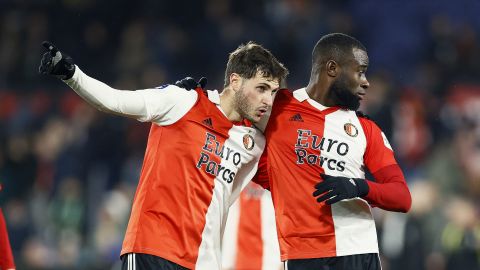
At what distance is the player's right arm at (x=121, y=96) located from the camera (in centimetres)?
416

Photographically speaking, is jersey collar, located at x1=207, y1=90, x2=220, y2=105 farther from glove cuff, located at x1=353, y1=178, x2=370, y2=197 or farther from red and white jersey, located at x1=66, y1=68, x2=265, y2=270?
glove cuff, located at x1=353, y1=178, x2=370, y2=197

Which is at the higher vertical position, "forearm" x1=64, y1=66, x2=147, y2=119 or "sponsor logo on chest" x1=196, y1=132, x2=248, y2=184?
"forearm" x1=64, y1=66, x2=147, y2=119

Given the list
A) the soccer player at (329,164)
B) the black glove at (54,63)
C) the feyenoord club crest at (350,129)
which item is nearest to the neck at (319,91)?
the soccer player at (329,164)

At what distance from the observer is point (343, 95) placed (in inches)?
194

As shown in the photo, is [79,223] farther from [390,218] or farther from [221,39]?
[390,218]

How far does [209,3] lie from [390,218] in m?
4.36

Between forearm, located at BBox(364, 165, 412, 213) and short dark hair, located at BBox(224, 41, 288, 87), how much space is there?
2.48 feet

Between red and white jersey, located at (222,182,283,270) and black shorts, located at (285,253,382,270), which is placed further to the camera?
red and white jersey, located at (222,182,283,270)

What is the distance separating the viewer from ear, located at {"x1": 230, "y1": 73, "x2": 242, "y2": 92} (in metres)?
4.94

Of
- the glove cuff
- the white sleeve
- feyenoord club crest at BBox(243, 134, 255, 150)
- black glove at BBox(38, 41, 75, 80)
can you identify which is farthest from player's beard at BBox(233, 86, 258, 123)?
black glove at BBox(38, 41, 75, 80)

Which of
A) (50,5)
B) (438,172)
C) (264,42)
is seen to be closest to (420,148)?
(438,172)

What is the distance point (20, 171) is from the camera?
414 inches

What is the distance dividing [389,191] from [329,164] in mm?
372

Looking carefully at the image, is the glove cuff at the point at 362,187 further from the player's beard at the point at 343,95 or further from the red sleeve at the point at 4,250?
the red sleeve at the point at 4,250
